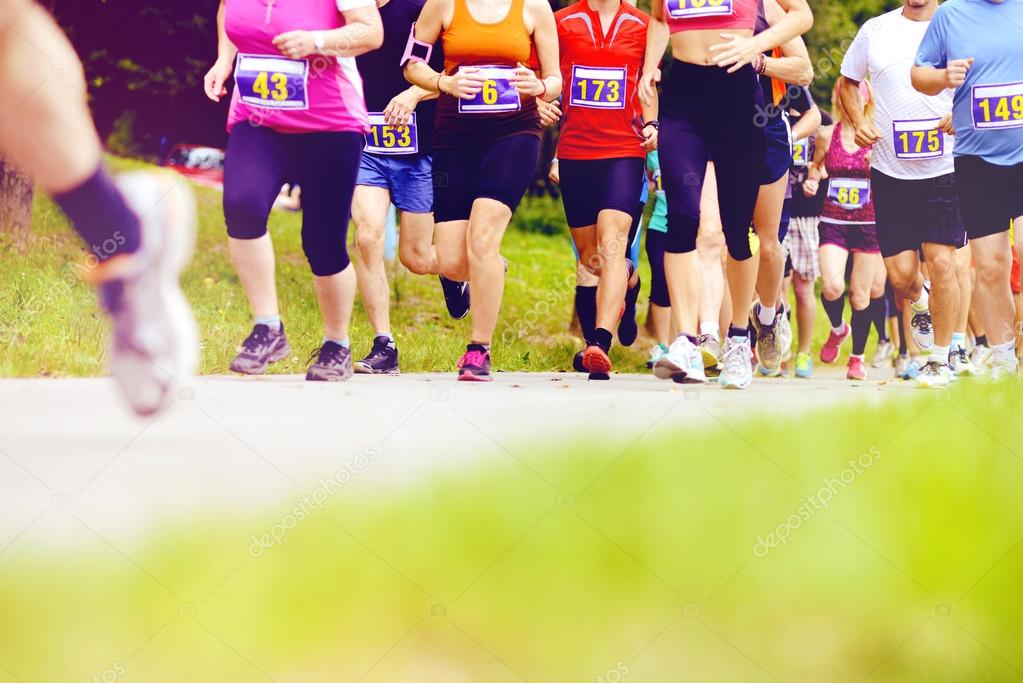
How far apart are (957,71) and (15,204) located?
4.12 meters

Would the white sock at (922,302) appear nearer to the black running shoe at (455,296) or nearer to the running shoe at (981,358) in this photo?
the running shoe at (981,358)

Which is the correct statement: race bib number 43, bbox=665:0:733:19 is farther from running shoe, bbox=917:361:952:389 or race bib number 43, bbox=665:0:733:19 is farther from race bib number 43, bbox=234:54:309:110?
running shoe, bbox=917:361:952:389

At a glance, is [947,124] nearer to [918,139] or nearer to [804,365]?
[918,139]

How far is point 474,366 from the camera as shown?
6492 millimetres

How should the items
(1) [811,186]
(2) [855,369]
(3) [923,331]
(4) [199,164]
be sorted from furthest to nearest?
(2) [855,369] < (1) [811,186] < (3) [923,331] < (4) [199,164]

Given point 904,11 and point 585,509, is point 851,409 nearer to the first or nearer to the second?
point 585,509

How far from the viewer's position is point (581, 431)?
224 inches

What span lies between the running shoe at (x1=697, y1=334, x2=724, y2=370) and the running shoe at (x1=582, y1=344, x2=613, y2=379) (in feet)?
1.45

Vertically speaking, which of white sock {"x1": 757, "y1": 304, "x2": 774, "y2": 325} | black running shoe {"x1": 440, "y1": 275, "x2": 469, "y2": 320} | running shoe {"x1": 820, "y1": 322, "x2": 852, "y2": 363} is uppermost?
black running shoe {"x1": 440, "y1": 275, "x2": 469, "y2": 320}

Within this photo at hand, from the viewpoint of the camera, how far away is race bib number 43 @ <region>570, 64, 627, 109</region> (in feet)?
23.6

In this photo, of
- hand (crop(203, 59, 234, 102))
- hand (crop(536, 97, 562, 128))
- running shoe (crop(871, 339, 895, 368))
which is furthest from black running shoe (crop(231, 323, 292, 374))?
running shoe (crop(871, 339, 895, 368))

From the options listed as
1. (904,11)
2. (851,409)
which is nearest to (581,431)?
(851,409)

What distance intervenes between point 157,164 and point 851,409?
9.70 ft

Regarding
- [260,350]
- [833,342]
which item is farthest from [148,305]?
[833,342]
